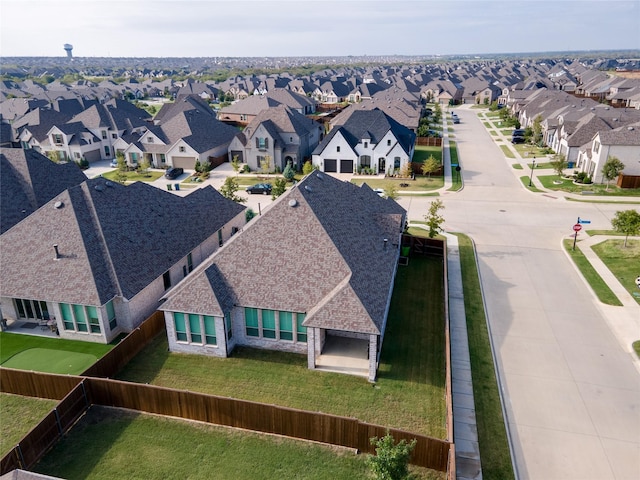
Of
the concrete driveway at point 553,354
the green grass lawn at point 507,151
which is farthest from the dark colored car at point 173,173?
the green grass lawn at point 507,151

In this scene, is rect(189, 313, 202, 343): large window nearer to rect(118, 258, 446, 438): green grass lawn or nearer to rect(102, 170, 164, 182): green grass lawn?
rect(118, 258, 446, 438): green grass lawn

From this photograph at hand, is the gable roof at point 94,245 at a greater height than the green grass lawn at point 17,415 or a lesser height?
greater

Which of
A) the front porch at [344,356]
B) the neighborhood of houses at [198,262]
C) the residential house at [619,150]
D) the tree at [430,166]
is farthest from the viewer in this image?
the tree at [430,166]

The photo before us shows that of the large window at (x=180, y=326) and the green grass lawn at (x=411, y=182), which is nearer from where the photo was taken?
the large window at (x=180, y=326)

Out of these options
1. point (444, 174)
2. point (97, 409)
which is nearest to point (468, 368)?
point (97, 409)

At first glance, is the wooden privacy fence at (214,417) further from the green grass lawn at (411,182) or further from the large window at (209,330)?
the green grass lawn at (411,182)

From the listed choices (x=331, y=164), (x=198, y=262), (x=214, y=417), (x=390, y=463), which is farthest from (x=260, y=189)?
(x=390, y=463)
